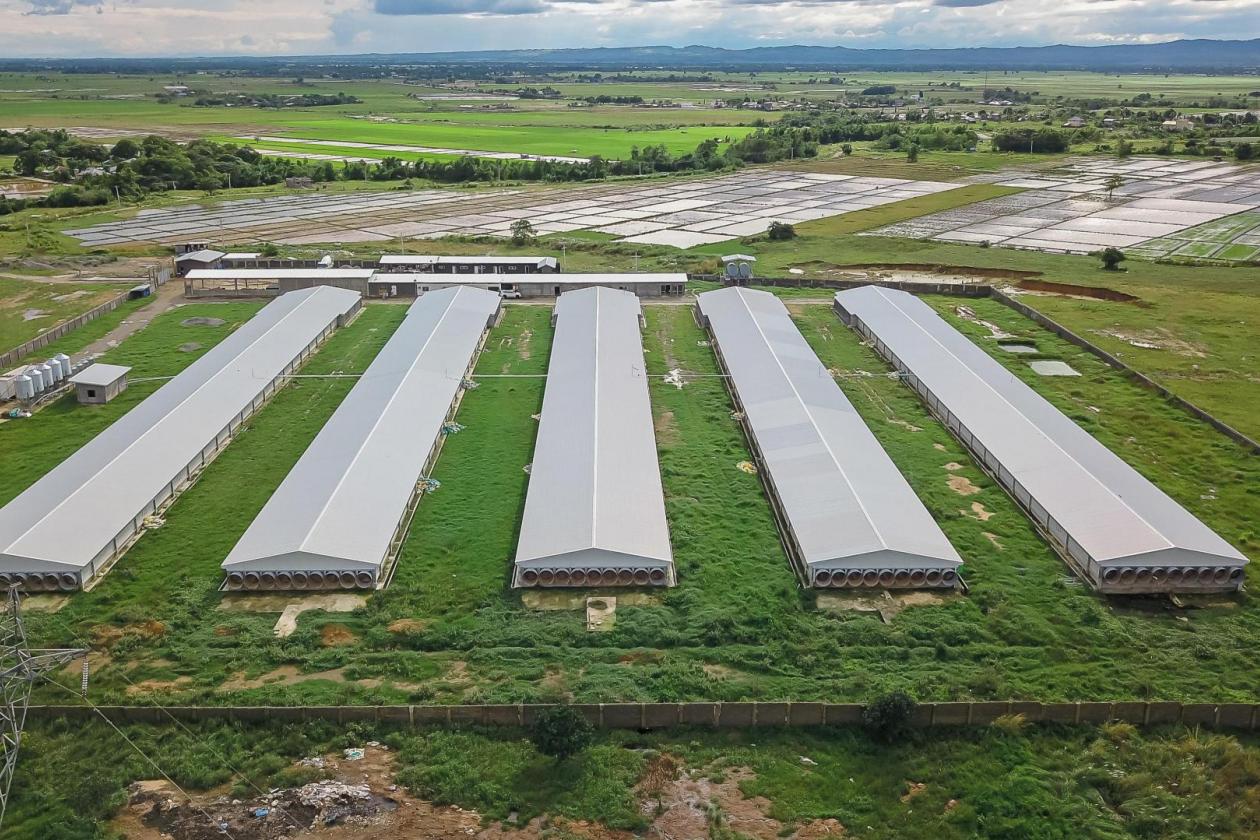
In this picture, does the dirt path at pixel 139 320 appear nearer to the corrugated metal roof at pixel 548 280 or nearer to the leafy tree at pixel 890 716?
the corrugated metal roof at pixel 548 280

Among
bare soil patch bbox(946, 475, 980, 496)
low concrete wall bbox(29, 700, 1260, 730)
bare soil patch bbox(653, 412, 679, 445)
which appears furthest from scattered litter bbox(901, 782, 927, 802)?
bare soil patch bbox(653, 412, 679, 445)

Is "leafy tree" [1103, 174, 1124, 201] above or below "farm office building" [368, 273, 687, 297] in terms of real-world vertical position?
above

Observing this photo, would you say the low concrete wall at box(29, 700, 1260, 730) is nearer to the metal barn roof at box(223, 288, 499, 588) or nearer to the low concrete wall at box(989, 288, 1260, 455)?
the metal barn roof at box(223, 288, 499, 588)

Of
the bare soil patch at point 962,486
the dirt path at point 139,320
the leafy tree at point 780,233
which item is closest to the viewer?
the bare soil patch at point 962,486

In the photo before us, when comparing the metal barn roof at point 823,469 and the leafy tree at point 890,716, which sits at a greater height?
the metal barn roof at point 823,469

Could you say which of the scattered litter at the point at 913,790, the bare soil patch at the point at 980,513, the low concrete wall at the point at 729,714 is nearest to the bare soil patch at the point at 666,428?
the bare soil patch at the point at 980,513

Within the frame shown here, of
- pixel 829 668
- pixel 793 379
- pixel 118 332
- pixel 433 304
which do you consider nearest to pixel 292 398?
pixel 433 304

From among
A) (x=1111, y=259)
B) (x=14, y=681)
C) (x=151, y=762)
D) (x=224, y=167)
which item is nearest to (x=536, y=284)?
(x=1111, y=259)
